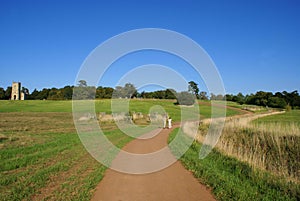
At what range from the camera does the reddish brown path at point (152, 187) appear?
20.4ft

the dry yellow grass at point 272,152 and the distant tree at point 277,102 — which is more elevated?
the distant tree at point 277,102

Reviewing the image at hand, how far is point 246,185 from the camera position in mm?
7418

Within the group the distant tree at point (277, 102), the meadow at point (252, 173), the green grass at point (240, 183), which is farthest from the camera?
the distant tree at point (277, 102)

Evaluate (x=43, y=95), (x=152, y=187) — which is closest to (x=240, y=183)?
(x=152, y=187)

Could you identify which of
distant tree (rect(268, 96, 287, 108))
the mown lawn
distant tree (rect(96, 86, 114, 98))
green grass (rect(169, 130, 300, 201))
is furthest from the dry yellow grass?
distant tree (rect(268, 96, 287, 108))

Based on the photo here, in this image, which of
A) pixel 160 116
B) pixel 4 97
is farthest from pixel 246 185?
pixel 4 97

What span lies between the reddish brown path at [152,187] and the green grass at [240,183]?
0.37 metres

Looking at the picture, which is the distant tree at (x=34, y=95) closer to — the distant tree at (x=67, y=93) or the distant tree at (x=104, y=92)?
the distant tree at (x=67, y=93)

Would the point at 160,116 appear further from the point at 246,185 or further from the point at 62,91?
the point at 62,91

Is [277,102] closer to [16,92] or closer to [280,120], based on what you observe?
[280,120]

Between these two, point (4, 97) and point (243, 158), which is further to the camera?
point (4, 97)

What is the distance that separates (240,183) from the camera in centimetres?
758

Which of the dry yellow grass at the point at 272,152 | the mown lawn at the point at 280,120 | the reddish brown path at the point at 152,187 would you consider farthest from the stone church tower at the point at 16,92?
the reddish brown path at the point at 152,187

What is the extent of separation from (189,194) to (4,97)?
136261mm
